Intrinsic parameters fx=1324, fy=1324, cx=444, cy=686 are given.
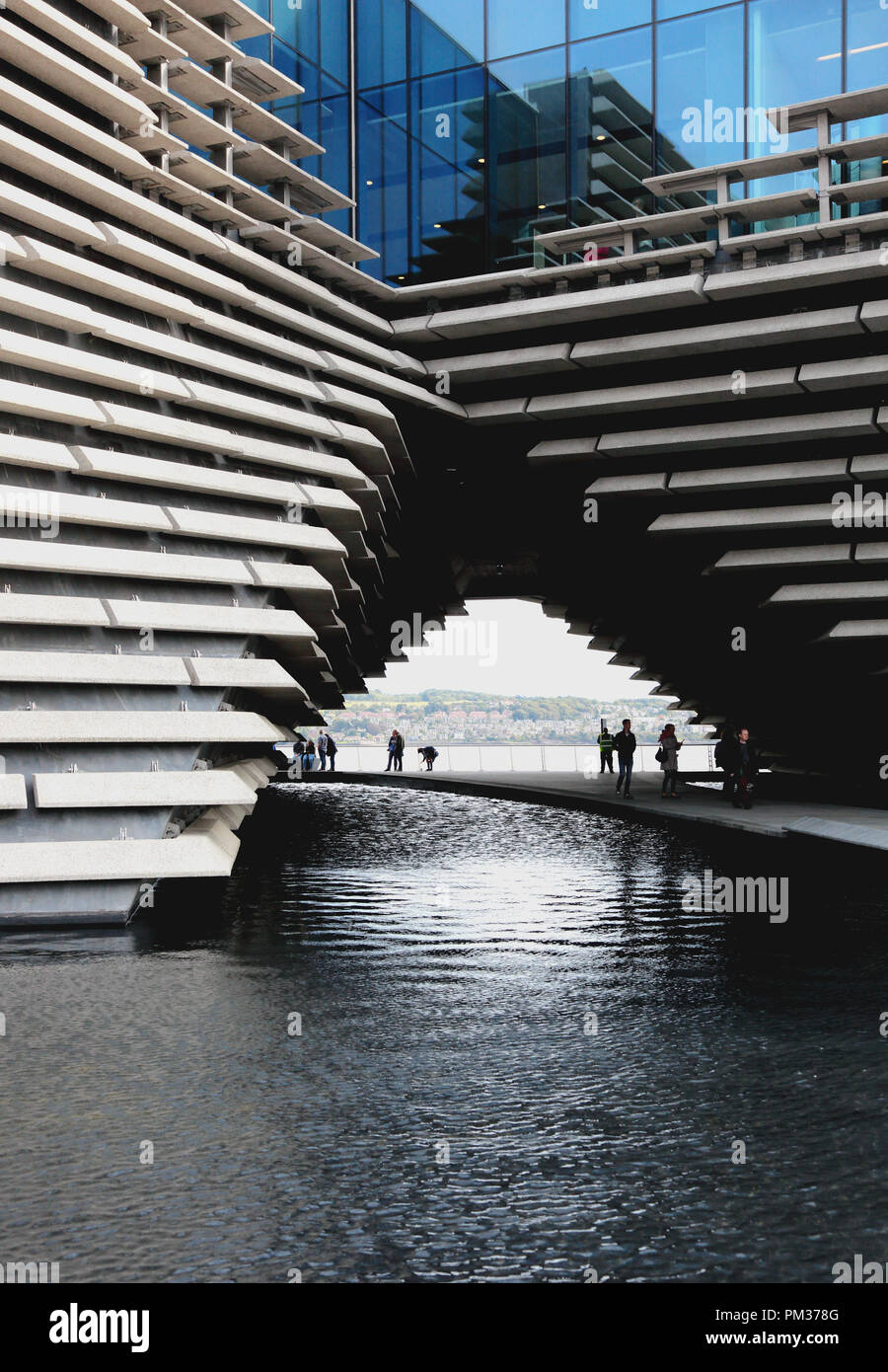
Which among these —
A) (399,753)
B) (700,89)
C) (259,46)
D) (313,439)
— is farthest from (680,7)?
(399,753)

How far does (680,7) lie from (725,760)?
13017 millimetres

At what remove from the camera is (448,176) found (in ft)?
80.0

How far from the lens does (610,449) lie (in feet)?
71.7

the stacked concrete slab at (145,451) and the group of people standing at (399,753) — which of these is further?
the group of people standing at (399,753)

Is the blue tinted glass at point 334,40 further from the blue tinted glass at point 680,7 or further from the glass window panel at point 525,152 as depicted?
the blue tinted glass at point 680,7

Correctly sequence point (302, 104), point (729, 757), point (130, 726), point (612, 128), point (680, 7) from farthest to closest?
point (302, 104)
point (729, 757)
point (612, 128)
point (680, 7)
point (130, 726)

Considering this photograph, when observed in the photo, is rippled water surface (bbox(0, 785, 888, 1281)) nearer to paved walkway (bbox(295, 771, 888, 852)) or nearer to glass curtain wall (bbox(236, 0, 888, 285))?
paved walkway (bbox(295, 771, 888, 852))

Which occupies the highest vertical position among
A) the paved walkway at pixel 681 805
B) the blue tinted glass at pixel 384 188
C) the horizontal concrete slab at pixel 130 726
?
the blue tinted glass at pixel 384 188

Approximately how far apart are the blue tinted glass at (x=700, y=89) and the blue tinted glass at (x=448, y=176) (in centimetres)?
354

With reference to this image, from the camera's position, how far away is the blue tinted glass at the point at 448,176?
2386 cm

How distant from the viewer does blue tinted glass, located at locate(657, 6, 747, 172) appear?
71.6 feet

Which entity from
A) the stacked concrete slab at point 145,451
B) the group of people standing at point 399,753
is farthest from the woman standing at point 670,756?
the group of people standing at point 399,753

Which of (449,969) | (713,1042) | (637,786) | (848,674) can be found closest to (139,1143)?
(713,1042)

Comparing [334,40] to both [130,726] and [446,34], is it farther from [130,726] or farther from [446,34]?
[130,726]
